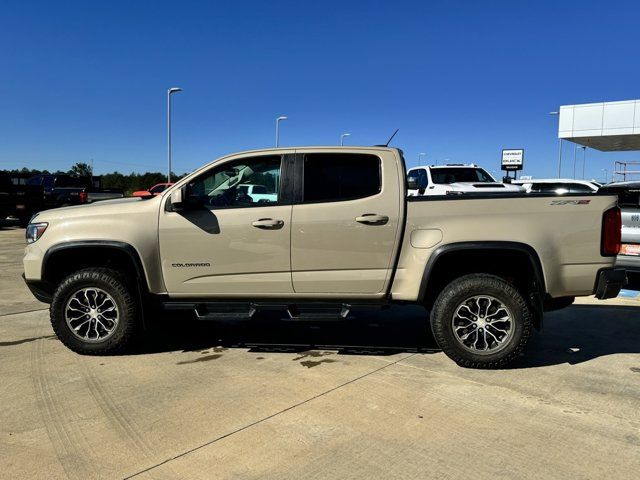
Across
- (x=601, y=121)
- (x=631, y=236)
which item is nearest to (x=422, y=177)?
(x=631, y=236)

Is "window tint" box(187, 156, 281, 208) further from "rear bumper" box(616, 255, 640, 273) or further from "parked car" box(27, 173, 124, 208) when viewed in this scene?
"parked car" box(27, 173, 124, 208)

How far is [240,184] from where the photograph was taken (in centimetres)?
500

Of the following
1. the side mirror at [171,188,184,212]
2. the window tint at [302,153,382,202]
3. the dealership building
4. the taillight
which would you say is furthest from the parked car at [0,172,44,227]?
the dealership building

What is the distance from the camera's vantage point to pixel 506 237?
4535 millimetres

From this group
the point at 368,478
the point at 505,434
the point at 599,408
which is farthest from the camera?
the point at 599,408

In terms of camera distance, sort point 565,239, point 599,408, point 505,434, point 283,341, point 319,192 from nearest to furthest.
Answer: point 505,434, point 599,408, point 565,239, point 319,192, point 283,341

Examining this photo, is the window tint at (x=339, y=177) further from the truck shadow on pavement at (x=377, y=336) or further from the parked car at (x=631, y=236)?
the parked car at (x=631, y=236)

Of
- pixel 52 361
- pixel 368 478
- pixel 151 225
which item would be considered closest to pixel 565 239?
pixel 368 478

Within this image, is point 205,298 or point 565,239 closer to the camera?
point 565,239

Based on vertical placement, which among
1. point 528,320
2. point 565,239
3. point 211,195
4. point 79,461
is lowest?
point 79,461

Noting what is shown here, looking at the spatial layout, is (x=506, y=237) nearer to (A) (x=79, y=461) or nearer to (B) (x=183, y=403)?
(B) (x=183, y=403)

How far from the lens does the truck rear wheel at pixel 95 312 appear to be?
495cm

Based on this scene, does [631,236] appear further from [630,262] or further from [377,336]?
[377,336]

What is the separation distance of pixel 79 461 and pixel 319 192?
285cm
